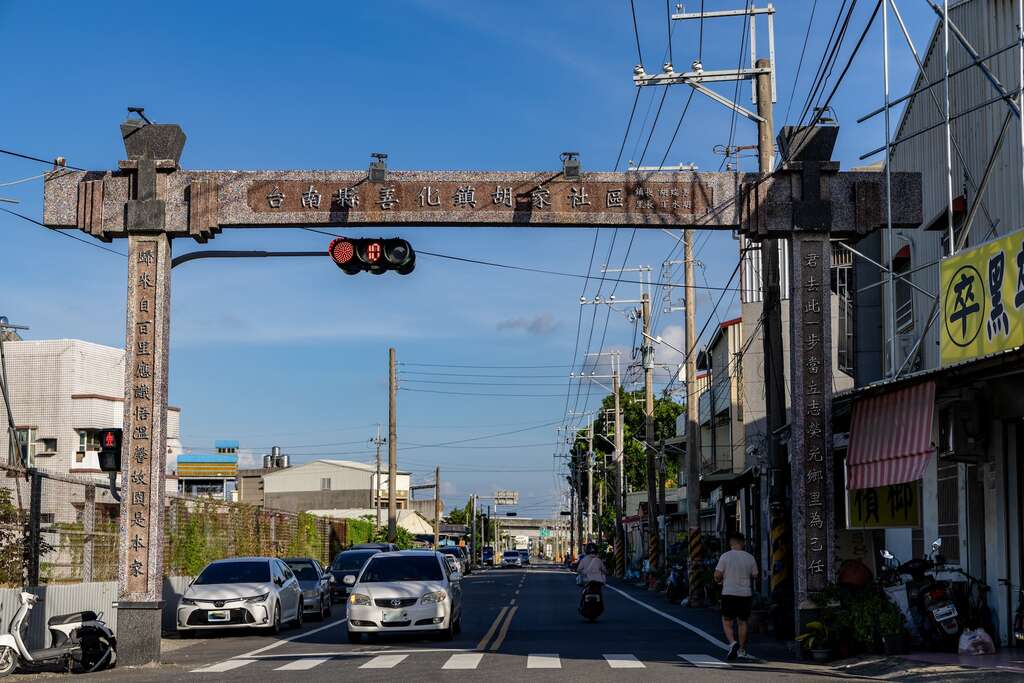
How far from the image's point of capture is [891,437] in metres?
17.0

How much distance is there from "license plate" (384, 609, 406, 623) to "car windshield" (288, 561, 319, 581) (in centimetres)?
919

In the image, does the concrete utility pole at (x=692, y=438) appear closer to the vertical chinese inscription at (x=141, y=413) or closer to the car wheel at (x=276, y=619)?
the car wheel at (x=276, y=619)

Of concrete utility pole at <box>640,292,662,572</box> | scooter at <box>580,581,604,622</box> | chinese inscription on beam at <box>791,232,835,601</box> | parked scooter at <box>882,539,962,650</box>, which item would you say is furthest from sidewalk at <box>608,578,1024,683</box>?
concrete utility pole at <box>640,292,662,572</box>

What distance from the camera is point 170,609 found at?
89.7 ft

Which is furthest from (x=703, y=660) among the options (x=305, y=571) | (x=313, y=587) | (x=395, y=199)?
(x=305, y=571)

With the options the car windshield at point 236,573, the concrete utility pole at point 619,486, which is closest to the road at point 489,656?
the car windshield at point 236,573

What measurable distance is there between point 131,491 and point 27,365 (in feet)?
109

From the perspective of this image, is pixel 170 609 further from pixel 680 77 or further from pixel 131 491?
pixel 680 77

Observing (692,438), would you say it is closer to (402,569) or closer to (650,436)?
(650,436)

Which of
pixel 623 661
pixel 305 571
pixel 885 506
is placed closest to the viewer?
pixel 623 661

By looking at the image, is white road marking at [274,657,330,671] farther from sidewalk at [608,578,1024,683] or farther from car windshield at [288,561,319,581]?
car windshield at [288,561,319,581]

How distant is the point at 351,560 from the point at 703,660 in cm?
2137

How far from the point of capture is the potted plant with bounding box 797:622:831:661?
1700cm

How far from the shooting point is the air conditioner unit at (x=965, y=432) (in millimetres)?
17125
